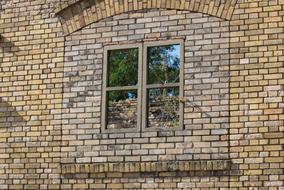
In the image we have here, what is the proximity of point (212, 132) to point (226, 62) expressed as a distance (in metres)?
1.02

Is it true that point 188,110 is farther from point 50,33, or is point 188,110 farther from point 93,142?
point 50,33

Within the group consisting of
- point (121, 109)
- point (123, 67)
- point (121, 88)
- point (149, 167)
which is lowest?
point (149, 167)

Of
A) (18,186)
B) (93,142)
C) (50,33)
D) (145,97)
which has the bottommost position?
(18,186)

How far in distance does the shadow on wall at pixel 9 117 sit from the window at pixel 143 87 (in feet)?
4.86

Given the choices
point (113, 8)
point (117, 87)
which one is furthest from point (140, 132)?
point (113, 8)

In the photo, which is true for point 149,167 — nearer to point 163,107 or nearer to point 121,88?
point 163,107

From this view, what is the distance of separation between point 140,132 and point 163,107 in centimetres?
50

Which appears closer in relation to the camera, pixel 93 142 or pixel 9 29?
pixel 93 142

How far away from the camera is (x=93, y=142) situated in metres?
10.2

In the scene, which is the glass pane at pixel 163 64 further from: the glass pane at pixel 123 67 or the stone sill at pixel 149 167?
the stone sill at pixel 149 167

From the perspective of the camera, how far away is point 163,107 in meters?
9.92

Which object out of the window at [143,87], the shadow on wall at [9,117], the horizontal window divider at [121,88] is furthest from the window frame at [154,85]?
the shadow on wall at [9,117]

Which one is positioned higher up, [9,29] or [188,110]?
[9,29]

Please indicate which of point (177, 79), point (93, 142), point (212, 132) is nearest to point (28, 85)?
point (93, 142)
